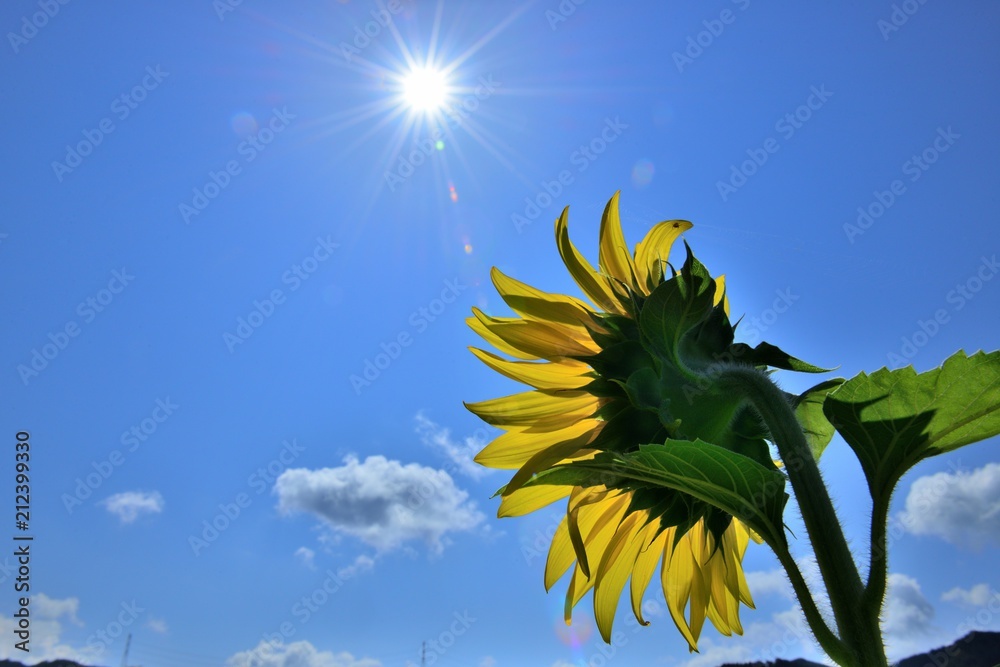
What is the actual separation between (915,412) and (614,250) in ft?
3.47

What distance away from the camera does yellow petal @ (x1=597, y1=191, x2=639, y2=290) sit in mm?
2221

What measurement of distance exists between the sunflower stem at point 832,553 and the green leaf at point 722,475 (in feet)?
0.17

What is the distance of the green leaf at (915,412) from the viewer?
54.1 inches

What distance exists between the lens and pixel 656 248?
7.53 ft

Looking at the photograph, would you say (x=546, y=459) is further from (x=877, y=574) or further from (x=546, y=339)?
(x=877, y=574)

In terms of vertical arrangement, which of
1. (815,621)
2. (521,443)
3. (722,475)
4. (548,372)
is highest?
(548,372)

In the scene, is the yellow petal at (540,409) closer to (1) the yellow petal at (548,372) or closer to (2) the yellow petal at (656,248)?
(1) the yellow petal at (548,372)

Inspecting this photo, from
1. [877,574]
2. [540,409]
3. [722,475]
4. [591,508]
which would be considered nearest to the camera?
[877,574]

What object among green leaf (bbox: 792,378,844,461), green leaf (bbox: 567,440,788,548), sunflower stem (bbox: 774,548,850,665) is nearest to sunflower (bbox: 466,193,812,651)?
green leaf (bbox: 792,378,844,461)

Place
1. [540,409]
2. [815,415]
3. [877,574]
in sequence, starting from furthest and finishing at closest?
1. [540,409]
2. [815,415]
3. [877,574]

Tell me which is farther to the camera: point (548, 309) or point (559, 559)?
point (559, 559)

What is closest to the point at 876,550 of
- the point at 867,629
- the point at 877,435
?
the point at 867,629

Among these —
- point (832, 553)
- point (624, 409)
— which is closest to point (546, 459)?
point (624, 409)

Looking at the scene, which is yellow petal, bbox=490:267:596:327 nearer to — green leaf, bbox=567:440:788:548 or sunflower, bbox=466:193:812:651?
sunflower, bbox=466:193:812:651
